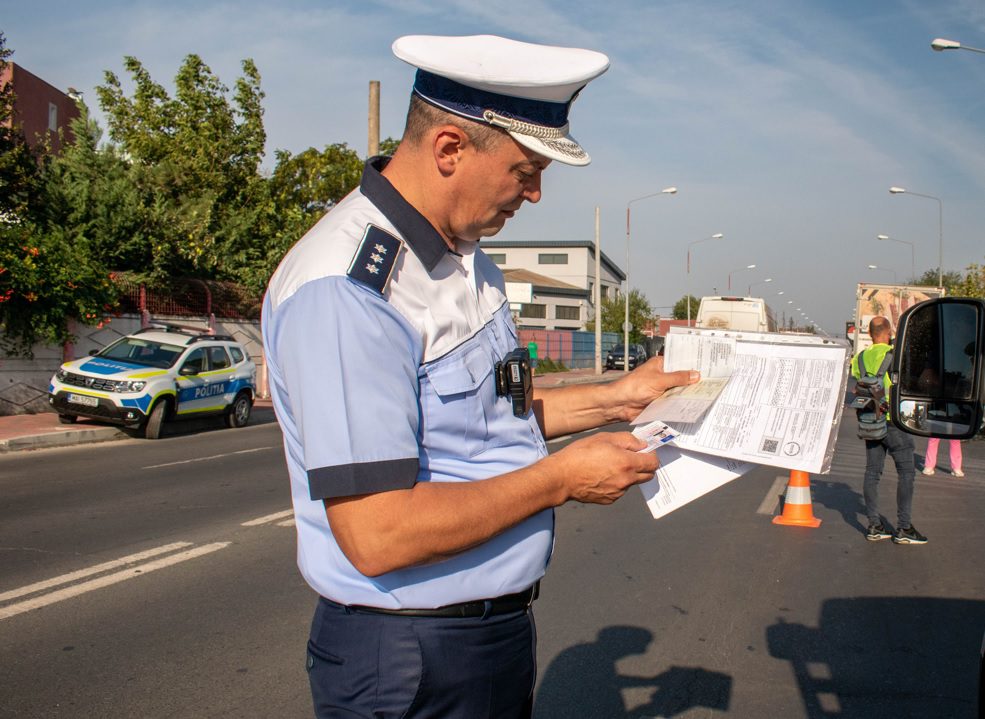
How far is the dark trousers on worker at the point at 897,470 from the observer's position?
7.47 m

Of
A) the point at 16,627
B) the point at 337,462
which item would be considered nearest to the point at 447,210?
the point at 337,462

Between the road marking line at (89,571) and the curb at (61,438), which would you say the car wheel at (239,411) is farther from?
the road marking line at (89,571)

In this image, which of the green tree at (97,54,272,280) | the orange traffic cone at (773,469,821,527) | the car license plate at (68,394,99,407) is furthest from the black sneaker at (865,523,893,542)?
the green tree at (97,54,272,280)

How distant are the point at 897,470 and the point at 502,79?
6.87 meters

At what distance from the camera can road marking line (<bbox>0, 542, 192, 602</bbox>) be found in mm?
5414

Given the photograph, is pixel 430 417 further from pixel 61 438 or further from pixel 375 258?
pixel 61 438

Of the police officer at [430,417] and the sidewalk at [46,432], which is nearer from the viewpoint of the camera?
the police officer at [430,417]

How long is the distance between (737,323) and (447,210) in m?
24.2

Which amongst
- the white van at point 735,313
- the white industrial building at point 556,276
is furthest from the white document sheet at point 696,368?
the white industrial building at point 556,276

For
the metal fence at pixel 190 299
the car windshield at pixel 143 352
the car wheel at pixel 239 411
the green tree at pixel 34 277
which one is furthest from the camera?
the metal fence at pixel 190 299

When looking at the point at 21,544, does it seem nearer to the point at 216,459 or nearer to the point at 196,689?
the point at 196,689

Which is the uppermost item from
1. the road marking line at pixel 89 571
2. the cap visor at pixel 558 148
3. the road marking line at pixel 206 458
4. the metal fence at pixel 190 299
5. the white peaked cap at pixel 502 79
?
the metal fence at pixel 190 299

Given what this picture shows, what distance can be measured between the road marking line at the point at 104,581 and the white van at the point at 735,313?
2001 centimetres

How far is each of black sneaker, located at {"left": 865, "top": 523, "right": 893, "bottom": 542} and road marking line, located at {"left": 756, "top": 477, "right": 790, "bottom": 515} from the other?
1241 millimetres
